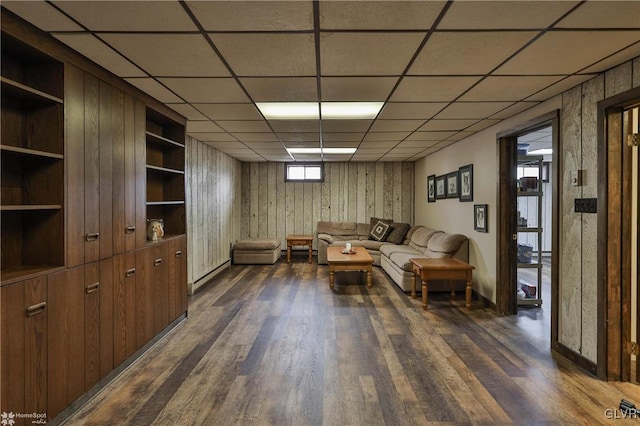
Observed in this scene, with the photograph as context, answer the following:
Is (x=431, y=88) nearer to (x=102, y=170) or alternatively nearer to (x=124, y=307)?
(x=102, y=170)

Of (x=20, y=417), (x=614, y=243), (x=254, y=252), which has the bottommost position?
(x=20, y=417)

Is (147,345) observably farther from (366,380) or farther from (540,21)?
(540,21)

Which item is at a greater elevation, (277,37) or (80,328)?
(277,37)

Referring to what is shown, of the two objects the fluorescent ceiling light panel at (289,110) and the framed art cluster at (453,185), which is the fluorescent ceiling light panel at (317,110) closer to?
the fluorescent ceiling light panel at (289,110)

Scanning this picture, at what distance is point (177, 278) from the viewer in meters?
3.57

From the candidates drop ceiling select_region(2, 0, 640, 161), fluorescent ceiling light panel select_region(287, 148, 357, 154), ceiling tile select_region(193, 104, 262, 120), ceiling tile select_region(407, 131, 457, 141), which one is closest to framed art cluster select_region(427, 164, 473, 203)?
ceiling tile select_region(407, 131, 457, 141)

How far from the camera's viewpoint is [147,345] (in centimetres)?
296

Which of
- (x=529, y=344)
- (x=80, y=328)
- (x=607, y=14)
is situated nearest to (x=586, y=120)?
(x=607, y=14)

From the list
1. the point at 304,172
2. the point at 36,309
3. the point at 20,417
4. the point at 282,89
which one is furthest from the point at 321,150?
the point at 20,417

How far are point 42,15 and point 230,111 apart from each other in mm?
1824

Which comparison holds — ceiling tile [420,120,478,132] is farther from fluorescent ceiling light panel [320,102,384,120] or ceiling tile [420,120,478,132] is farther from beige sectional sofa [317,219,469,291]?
beige sectional sofa [317,219,469,291]

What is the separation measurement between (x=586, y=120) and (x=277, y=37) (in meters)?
2.57

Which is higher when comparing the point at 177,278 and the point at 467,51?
the point at 467,51

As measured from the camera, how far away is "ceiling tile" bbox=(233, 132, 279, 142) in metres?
4.64
